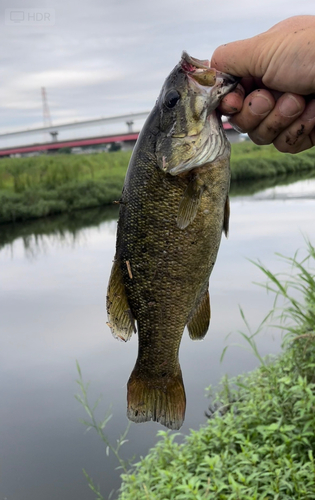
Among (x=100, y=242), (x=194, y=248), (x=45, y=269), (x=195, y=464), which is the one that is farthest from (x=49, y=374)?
(x=100, y=242)

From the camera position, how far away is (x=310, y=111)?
79.7 inches

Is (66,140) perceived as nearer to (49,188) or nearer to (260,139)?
(49,188)

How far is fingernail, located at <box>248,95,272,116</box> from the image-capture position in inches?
75.8

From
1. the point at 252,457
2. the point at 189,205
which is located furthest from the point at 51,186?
the point at 189,205

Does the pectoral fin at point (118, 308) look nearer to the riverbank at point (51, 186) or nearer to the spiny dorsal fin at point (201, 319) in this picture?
the spiny dorsal fin at point (201, 319)

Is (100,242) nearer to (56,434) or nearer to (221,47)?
(56,434)

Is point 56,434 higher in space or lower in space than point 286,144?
lower

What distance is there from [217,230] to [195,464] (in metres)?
2.27

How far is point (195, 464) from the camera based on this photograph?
3.48m

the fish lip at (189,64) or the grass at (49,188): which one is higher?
the grass at (49,188)

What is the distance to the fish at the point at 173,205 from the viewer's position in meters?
1.67

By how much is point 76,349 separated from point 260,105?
7.18 m

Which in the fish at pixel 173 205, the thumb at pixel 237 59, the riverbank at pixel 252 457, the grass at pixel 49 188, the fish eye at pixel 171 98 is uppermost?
the grass at pixel 49 188

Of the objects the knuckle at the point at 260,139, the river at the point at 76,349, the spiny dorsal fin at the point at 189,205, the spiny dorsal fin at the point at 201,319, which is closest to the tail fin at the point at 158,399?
the spiny dorsal fin at the point at 201,319
